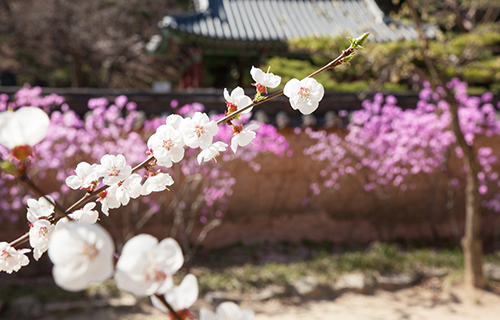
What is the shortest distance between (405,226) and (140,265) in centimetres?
560

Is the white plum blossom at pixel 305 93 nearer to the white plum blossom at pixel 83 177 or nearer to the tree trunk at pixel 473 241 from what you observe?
the white plum blossom at pixel 83 177

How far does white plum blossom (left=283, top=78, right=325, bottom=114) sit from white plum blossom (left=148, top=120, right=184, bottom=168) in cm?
29

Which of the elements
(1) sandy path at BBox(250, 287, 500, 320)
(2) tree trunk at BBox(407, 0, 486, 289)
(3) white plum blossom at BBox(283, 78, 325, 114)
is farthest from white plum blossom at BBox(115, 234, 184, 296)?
(2) tree trunk at BBox(407, 0, 486, 289)

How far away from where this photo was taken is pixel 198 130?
95 centimetres

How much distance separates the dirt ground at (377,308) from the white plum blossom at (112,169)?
2875 mm

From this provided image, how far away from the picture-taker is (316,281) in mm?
4004

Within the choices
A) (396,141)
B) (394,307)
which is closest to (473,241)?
(394,307)

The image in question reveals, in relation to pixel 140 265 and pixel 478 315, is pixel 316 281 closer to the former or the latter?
pixel 478 315

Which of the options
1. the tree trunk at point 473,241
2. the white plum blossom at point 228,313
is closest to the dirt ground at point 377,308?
the tree trunk at point 473,241

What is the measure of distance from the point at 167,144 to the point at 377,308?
3443 millimetres

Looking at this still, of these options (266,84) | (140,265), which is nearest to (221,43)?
(266,84)

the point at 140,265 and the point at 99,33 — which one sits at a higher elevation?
the point at 99,33

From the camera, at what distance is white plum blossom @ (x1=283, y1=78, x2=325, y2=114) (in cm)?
97

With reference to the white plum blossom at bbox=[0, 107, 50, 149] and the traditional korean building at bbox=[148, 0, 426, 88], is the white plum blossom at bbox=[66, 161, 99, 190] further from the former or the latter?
the traditional korean building at bbox=[148, 0, 426, 88]
